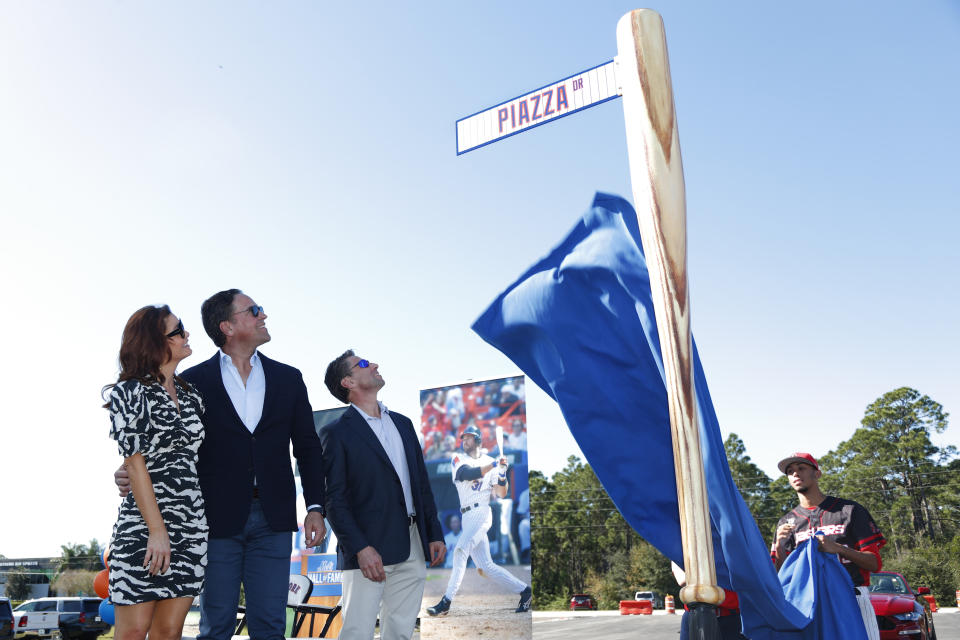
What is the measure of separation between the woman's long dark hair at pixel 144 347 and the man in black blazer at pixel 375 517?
1.22 meters

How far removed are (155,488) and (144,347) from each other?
0.55 meters

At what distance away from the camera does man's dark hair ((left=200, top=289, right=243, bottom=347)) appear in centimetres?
378

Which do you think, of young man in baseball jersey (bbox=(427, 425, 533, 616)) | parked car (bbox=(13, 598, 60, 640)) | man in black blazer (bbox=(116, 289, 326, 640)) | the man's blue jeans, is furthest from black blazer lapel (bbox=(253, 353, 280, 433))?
parked car (bbox=(13, 598, 60, 640))

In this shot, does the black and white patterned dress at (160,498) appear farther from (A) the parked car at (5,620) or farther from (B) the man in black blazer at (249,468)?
(A) the parked car at (5,620)

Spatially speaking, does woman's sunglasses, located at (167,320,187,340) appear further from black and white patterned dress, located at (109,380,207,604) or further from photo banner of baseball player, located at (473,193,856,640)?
photo banner of baseball player, located at (473,193,856,640)

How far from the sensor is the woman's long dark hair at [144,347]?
3.04 m

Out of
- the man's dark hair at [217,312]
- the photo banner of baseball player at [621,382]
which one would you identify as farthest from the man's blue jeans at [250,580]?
the photo banner of baseball player at [621,382]

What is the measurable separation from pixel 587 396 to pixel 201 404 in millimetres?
1636

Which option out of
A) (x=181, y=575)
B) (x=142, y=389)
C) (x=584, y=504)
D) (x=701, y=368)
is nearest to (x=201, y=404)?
(x=142, y=389)

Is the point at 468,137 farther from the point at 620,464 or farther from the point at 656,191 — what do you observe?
the point at 620,464

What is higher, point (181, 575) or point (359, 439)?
point (359, 439)

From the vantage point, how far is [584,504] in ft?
241

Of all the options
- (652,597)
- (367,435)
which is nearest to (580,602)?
(652,597)

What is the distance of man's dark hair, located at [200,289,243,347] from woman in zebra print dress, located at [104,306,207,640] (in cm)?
54
